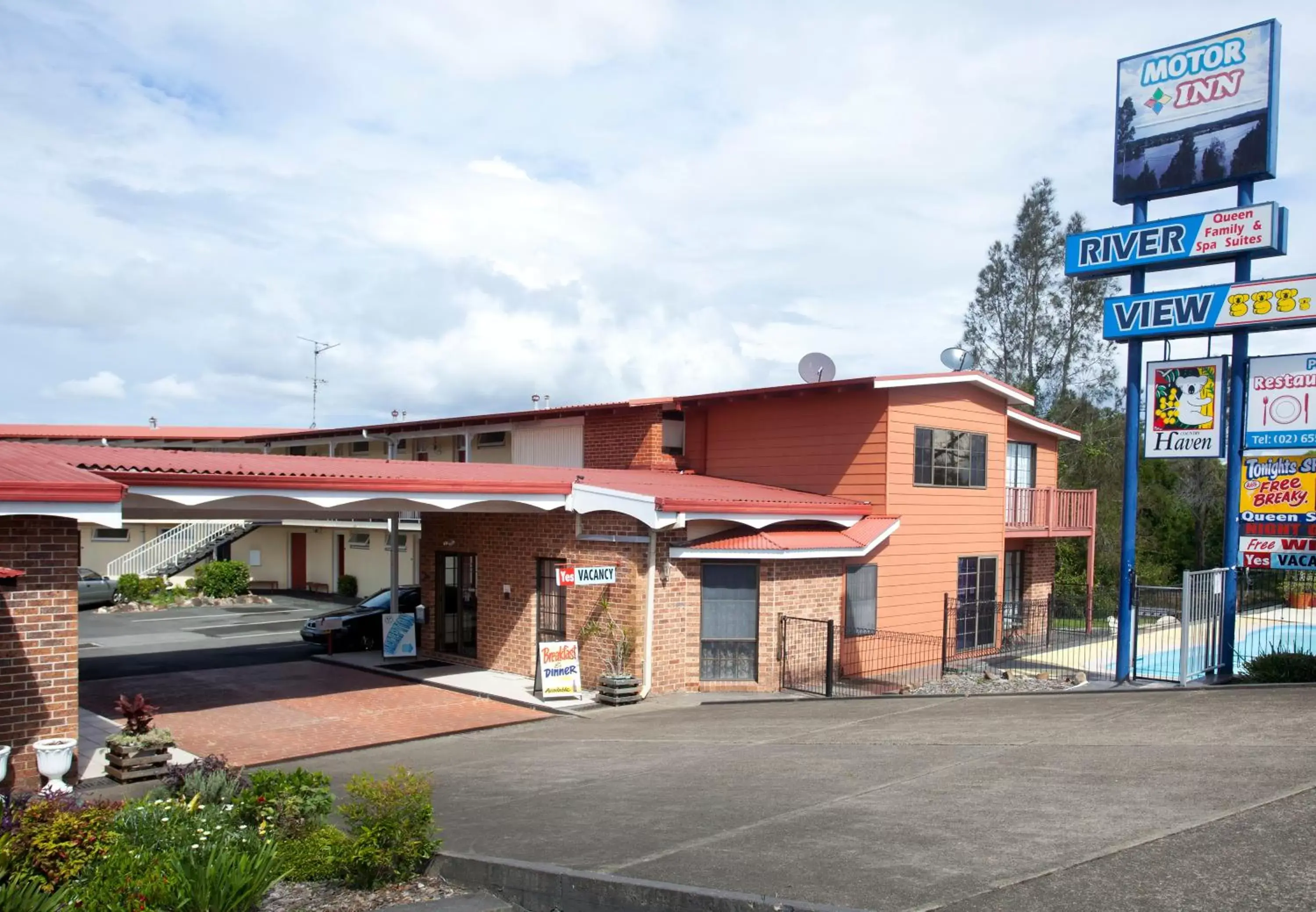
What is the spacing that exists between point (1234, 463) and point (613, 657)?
947cm

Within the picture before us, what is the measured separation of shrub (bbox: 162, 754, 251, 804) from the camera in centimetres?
816

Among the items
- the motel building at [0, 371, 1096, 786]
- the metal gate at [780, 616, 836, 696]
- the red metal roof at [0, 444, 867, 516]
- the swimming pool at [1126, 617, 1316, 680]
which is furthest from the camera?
the metal gate at [780, 616, 836, 696]

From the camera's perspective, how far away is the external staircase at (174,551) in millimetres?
35125

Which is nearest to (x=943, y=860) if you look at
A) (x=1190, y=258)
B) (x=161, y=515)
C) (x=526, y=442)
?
(x=1190, y=258)

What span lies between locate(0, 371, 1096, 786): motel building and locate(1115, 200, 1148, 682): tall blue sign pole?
406 centimetres

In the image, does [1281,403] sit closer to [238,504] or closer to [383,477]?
[383,477]

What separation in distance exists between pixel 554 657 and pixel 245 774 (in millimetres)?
6297

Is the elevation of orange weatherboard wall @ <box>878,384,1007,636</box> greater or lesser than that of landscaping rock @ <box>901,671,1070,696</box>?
greater

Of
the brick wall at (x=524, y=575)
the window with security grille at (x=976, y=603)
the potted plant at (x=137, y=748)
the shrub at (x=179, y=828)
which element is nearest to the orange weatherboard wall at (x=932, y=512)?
the window with security grille at (x=976, y=603)

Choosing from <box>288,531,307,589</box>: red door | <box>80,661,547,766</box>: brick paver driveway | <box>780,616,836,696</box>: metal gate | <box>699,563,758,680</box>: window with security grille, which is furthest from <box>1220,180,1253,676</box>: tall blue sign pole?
<box>288,531,307,589</box>: red door

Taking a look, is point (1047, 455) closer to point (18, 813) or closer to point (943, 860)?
point (943, 860)

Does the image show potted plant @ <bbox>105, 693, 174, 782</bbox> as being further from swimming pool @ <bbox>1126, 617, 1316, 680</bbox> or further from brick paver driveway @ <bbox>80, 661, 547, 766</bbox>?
swimming pool @ <bbox>1126, 617, 1316, 680</bbox>

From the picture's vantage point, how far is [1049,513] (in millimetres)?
24422

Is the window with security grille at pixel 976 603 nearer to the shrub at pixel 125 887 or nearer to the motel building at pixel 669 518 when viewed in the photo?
the motel building at pixel 669 518
